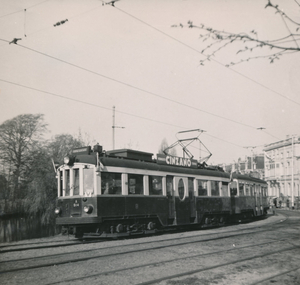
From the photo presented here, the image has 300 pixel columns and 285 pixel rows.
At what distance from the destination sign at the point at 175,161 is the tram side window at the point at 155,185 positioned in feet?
3.05

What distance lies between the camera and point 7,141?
2734 cm

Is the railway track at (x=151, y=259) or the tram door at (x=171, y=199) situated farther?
the tram door at (x=171, y=199)

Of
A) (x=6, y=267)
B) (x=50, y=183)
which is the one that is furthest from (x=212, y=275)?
(x=50, y=183)

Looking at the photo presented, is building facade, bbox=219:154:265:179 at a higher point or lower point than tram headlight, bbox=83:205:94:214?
higher

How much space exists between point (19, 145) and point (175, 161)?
16.8m

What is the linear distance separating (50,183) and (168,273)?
20.0m

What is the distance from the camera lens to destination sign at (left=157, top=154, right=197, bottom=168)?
15.6 m

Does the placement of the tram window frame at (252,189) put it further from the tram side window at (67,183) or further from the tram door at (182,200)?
the tram side window at (67,183)

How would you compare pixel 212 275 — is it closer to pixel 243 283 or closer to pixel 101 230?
pixel 243 283

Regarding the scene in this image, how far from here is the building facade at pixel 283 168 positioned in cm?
5781

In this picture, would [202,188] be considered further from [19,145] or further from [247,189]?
[19,145]

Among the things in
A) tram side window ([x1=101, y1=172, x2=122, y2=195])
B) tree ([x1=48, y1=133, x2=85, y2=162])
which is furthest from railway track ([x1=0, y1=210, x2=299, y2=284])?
tree ([x1=48, y1=133, x2=85, y2=162])

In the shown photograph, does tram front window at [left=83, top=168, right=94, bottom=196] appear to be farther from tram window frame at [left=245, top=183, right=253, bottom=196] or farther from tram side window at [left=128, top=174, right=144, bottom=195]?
tram window frame at [left=245, top=183, right=253, bottom=196]

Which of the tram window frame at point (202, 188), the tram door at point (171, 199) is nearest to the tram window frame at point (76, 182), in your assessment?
the tram door at point (171, 199)
